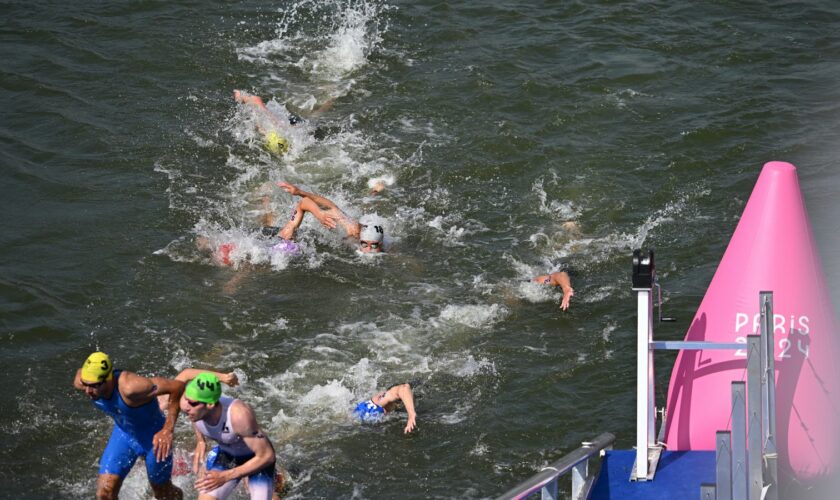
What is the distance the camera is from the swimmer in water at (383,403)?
11.5 m

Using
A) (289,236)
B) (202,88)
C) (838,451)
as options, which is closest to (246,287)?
(289,236)

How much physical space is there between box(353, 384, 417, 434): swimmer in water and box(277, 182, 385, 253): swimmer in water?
3513 millimetres

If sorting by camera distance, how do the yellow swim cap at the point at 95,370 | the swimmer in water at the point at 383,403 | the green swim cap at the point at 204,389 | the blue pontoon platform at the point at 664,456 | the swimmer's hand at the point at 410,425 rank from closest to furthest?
1. the blue pontoon platform at the point at 664,456
2. the green swim cap at the point at 204,389
3. the yellow swim cap at the point at 95,370
4. the swimmer's hand at the point at 410,425
5. the swimmer in water at the point at 383,403

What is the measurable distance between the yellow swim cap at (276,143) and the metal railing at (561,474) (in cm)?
1064

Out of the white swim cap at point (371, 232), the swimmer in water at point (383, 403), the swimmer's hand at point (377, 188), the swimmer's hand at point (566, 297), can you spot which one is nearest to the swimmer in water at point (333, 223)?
the white swim cap at point (371, 232)

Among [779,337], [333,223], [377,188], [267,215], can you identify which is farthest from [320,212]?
[779,337]

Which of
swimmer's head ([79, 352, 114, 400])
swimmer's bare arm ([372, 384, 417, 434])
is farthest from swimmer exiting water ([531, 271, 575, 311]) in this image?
swimmer's head ([79, 352, 114, 400])

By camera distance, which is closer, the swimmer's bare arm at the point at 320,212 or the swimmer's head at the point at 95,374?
the swimmer's head at the point at 95,374

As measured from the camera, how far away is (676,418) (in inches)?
338

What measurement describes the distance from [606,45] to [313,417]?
11518 mm

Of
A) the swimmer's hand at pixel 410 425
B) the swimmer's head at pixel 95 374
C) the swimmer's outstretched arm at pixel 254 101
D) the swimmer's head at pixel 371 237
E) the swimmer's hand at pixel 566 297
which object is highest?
the swimmer's outstretched arm at pixel 254 101

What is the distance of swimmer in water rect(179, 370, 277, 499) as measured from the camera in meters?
7.63

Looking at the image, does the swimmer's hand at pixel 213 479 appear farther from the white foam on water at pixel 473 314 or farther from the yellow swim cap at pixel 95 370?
the white foam on water at pixel 473 314

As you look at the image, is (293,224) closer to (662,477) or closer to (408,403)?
(408,403)
